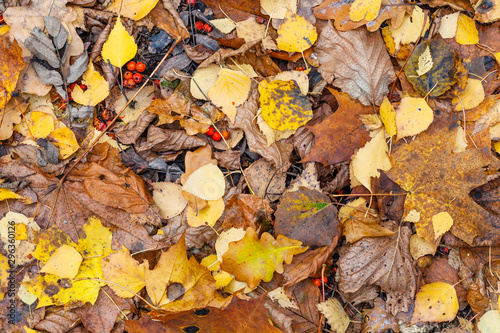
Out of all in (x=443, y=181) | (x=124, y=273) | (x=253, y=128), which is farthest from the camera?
(x=253, y=128)

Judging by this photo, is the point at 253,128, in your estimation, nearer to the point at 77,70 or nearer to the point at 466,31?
the point at 77,70

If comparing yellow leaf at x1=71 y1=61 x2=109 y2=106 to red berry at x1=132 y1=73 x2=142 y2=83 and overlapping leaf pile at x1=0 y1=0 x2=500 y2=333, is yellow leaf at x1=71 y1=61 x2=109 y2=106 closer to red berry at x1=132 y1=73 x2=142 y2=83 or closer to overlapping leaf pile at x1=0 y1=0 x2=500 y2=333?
overlapping leaf pile at x1=0 y1=0 x2=500 y2=333

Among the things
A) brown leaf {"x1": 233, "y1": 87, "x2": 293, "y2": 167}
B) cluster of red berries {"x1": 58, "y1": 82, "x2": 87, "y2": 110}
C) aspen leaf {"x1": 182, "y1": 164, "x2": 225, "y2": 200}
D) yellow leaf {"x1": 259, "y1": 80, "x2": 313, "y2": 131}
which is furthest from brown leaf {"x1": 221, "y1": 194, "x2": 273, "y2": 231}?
cluster of red berries {"x1": 58, "y1": 82, "x2": 87, "y2": 110}

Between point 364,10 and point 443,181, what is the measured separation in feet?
4.45

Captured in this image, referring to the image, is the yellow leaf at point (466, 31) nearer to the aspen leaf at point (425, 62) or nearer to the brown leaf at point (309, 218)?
the aspen leaf at point (425, 62)

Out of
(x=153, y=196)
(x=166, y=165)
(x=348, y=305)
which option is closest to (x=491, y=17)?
(x=348, y=305)

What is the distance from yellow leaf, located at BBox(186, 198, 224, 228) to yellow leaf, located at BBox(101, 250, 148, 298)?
457 millimetres

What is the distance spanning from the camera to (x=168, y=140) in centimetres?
258

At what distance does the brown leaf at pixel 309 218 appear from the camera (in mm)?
2473

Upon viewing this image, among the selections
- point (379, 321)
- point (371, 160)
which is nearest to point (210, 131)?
point (371, 160)

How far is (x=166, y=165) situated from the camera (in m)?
2.65

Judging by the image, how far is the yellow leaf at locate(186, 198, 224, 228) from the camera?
2.54 meters

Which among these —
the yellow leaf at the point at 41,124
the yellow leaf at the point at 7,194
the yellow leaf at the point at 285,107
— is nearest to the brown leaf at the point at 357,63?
the yellow leaf at the point at 285,107

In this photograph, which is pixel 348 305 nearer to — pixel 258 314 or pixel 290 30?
pixel 258 314
